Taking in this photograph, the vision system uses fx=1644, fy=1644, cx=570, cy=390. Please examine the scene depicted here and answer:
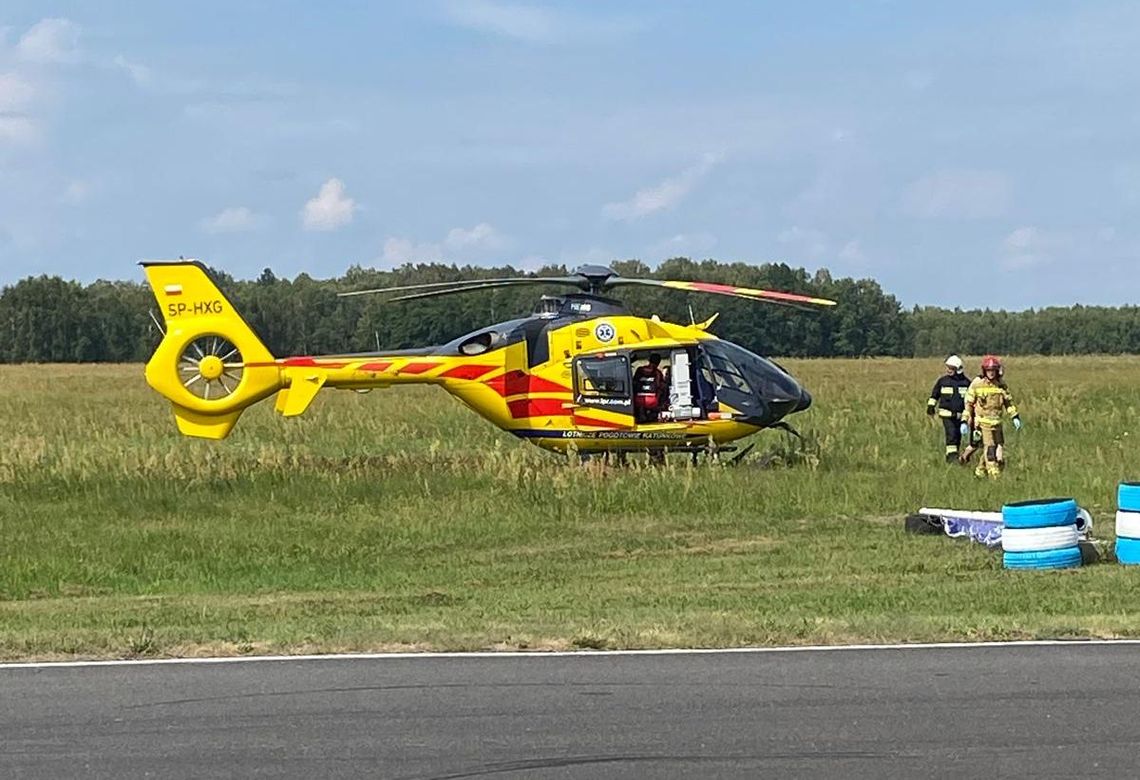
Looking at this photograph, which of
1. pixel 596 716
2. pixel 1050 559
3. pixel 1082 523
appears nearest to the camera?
pixel 596 716

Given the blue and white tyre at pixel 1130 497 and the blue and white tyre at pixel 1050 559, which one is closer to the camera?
the blue and white tyre at pixel 1130 497

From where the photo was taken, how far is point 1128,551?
14742 millimetres

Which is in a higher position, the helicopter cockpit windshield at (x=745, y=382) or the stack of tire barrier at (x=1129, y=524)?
the helicopter cockpit windshield at (x=745, y=382)

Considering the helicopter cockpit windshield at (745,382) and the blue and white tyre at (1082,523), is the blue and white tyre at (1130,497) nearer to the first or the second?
the blue and white tyre at (1082,523)

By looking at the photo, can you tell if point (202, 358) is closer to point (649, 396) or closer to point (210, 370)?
point (210, 370)

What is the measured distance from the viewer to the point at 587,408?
24109 millimetres

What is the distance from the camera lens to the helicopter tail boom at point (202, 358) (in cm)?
2445

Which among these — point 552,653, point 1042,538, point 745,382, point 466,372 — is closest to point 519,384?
point 466,372

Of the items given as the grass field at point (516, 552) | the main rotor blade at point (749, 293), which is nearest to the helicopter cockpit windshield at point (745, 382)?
the grass field at point (516, 552)

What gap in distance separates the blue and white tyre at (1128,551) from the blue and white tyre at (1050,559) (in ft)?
1.20

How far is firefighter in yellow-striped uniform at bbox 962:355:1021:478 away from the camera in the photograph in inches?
868

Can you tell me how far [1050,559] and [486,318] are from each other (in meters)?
42.0

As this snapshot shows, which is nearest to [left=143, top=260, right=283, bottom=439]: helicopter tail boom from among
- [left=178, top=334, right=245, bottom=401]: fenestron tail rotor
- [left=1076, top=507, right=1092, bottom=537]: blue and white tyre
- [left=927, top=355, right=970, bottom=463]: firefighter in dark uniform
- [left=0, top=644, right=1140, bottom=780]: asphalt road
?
[left=178, top=334, right=245, bottom=401]: fenestron tail rotor

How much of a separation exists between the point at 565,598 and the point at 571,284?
37.1 feet
